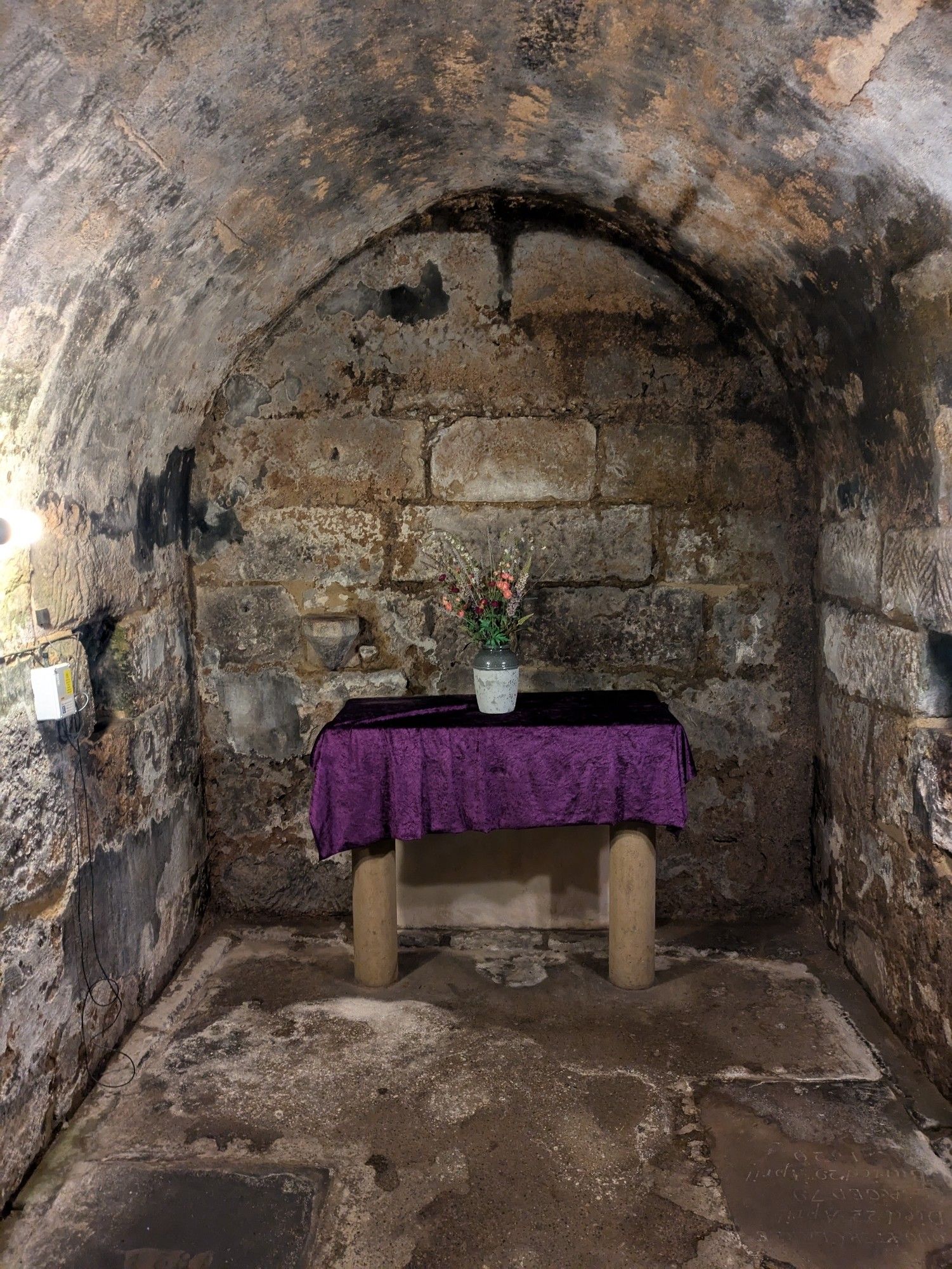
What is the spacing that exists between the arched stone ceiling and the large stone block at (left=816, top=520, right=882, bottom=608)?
1.89ft

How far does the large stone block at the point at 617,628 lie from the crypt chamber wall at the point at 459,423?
0.04ft

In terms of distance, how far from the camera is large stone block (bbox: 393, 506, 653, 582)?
144 inches

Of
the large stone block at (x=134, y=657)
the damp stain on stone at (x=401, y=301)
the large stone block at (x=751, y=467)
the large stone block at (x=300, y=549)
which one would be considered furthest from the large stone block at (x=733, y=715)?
the large stone block at (x=134, y=657)

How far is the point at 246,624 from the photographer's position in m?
3.73

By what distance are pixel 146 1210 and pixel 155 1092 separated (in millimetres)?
486

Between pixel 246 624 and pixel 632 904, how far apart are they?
182cm

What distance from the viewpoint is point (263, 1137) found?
2.48 metres

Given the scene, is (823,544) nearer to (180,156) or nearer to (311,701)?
(311,701)

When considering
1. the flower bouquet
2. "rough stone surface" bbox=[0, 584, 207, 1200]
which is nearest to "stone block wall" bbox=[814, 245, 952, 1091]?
the flower bouquet

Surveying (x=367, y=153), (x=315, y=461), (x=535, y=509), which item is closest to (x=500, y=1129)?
(x=535, y=509)

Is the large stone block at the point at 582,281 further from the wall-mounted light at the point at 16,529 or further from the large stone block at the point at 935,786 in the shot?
the wall-mounted light at the point at 16,529

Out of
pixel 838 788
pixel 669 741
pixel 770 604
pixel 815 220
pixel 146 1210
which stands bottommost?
pixel 146 1210

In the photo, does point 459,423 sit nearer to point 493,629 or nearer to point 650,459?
point 650,459

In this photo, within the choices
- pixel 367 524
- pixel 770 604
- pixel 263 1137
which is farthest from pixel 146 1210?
pixel 770 604
